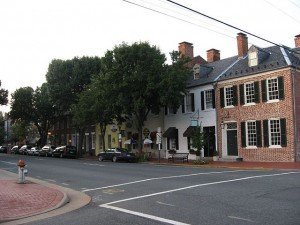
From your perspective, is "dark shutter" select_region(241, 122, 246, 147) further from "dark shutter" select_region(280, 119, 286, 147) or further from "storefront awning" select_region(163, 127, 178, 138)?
"storefront awning" select_region(163, 127, 178, 138)

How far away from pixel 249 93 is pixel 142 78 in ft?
29.2

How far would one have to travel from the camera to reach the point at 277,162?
29.0 m

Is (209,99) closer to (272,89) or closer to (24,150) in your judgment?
(272,89)

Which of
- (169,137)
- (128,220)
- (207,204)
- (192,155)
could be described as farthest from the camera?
(169,137)

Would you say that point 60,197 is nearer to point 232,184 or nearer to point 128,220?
point 128,220

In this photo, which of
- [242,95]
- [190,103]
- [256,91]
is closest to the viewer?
[256,91]

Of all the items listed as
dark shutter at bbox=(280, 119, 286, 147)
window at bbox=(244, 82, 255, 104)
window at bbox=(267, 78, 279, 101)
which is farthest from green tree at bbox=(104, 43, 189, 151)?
dark shutter at bbox=(280, 119, 286, 147)

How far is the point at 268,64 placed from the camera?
30.8 m

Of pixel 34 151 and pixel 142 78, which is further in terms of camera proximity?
pixel 34 151

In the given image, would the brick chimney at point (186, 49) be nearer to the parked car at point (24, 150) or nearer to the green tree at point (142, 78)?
the green tree at point (142, 78)

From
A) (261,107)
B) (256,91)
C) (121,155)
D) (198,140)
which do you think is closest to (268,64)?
(256,91)

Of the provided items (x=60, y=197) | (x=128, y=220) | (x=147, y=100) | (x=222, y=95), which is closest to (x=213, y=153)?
(x=222, y=95)

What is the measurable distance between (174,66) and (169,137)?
7.25 metres

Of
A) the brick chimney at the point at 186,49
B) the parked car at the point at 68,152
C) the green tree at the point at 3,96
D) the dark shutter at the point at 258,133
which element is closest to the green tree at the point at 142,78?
the brick chimney at the point at 186,49
